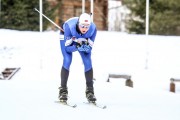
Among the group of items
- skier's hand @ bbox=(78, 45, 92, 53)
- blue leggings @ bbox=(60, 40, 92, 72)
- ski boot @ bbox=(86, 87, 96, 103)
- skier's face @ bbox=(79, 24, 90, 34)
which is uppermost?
skier's face @ bbox=(79, 24, 90, 34)

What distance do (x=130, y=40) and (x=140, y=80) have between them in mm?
7071

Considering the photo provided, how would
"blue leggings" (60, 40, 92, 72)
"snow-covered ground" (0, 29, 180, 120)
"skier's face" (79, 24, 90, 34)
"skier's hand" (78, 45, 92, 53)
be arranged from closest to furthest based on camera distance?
"snow-covered ground" (0, 29, 180, 120), "skier's face" (79, 24, 90, 34), "skier's hand" (78, 45, 92, 53), "blue leggings" (60, 40, 92, 72)

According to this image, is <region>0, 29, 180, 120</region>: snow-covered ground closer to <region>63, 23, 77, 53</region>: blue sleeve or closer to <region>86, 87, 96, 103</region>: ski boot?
<region>86, 87, 96, 103</region>: ski boot

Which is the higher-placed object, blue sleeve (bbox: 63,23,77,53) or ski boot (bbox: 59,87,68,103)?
blue sleeve (bbox: 63,23,77,53)

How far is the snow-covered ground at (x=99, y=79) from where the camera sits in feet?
23.1

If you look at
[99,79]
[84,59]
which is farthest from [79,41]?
[99,79]

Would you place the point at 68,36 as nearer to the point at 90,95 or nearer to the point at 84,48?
the point at 84,48

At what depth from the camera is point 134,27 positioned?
23578mm

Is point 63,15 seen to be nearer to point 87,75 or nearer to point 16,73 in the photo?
point 16,73

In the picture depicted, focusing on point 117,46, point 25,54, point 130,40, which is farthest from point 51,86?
point 130,40

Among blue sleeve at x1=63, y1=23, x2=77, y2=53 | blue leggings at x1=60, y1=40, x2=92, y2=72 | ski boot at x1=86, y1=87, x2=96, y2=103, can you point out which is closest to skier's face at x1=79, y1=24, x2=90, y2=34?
blue sleeve at x1=63, y1=23, x2=77, y2=53

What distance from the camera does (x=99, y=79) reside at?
12.5 metres

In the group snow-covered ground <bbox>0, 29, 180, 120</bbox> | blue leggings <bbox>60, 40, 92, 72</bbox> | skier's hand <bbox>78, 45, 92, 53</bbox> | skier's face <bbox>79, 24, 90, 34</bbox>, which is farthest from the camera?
blue leggings <bbox>60, 40, 92, 72</bbox>

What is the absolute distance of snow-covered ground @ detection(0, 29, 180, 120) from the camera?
7039 millimetres
